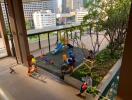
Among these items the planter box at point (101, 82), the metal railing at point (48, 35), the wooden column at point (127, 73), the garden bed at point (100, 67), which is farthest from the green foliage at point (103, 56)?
the wooden column at point (127, 73)

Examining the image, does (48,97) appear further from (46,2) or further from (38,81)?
(46,2)

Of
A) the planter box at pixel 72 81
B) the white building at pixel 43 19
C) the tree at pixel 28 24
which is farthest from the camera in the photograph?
the white building at pixel 43 19

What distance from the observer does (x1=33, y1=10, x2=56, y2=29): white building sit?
4.33 metres

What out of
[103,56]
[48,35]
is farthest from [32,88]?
[103,56]

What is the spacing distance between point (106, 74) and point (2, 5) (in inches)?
118

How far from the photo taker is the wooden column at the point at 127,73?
108 centimetres

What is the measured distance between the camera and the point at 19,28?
3.22m

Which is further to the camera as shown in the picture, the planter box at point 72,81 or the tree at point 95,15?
the tree at point 95,15

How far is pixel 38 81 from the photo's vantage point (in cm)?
310

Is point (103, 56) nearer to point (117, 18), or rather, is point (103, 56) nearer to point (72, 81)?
point (117, 18)

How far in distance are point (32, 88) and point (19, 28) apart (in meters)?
1.35

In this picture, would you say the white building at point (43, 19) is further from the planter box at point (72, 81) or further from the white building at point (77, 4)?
the planter box at point (72, 81)

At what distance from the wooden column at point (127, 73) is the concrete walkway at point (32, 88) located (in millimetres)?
1461

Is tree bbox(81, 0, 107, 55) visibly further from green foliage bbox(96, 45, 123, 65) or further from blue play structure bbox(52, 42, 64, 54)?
blue play structure bbox(52, 42, 64, 54)
